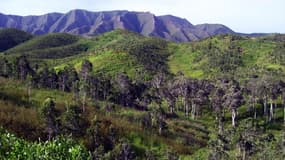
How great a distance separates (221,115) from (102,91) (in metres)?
37.5

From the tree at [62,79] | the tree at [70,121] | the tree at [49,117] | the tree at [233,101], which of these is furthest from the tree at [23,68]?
the tree at [233,101]

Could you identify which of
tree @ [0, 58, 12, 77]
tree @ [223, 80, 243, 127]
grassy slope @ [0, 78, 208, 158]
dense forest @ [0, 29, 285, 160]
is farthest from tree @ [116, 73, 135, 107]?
tree @ [0, 58, 12, 77]

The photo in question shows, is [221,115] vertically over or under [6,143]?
under

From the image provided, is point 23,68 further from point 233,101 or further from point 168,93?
point 233,101

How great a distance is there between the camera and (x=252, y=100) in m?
131

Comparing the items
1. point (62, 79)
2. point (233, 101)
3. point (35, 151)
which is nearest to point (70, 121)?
point (35, 151)

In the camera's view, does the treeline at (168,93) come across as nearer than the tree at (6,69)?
Yes

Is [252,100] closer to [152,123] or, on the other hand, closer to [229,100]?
[229,100]

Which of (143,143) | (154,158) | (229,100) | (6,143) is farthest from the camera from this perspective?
(229,100)

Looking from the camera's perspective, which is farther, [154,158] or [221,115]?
[221,115]

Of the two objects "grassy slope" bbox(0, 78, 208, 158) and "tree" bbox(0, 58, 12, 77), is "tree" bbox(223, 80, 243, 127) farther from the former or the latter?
"tree" bbox(0, 58, 12, 77)

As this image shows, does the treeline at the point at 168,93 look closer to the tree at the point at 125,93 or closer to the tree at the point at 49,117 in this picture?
the tree at the point at 125,93

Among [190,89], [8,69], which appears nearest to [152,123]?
[190,89]

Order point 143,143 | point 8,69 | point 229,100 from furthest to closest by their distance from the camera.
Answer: point 8,69, point 229,100, point 143,143
